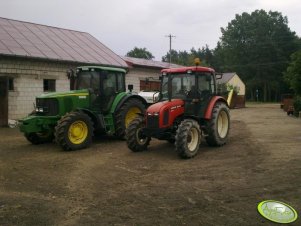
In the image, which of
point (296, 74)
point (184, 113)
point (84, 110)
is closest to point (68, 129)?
point (84, 110)

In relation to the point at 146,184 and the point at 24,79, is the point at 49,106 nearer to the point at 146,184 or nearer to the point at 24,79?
the point at 146,184

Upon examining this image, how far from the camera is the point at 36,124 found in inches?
402

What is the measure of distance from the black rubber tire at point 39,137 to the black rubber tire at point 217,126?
186 inches

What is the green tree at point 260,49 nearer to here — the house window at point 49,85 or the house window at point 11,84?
the house window at point 49,85

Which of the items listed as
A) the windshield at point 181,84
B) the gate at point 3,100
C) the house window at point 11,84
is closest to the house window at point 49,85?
the house window at point 11,84

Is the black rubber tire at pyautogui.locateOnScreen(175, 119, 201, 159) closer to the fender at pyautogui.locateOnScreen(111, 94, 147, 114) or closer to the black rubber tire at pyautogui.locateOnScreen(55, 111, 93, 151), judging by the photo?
the black rubber tire at pyautogui.locateOnScreen(55, 111, 93, 151)

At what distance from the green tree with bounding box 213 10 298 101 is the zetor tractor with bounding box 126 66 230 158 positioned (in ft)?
187

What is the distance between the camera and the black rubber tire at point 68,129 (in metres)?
9.52

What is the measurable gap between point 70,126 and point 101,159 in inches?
57.2

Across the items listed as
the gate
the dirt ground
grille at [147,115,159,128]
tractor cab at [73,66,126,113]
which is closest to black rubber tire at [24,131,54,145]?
the dirt ground

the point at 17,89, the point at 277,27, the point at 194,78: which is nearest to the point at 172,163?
the point at 194,78

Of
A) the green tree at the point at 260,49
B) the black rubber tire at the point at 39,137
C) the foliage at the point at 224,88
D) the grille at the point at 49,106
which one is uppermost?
the green tree at the point at 260,49

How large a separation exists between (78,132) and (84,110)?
2.40 feet

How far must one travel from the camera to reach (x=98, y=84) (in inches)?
439
